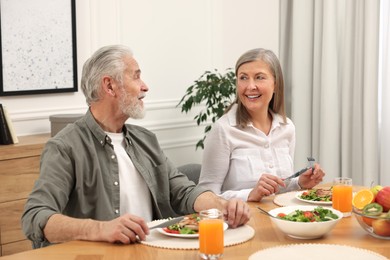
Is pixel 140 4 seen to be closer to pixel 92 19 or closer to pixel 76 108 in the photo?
pixel 92 19

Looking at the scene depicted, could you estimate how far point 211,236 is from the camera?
2.05m

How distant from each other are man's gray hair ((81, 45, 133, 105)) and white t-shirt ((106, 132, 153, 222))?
196 millimetres

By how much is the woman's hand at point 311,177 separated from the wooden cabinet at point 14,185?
154 cm

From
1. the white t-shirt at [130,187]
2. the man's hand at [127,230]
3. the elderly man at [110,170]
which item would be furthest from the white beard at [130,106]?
the man's hand at [127,230]

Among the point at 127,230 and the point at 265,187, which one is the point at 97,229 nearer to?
the point at 127,230

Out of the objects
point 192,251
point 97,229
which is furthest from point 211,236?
point 97,229

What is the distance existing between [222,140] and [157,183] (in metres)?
0.48

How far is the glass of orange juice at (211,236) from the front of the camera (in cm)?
205

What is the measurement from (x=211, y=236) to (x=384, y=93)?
3133 mm

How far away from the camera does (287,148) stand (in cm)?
338

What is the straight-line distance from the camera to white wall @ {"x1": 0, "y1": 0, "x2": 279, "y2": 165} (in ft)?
14.8

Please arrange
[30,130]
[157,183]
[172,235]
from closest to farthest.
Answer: [172,235]
[157,183]
[30,130]

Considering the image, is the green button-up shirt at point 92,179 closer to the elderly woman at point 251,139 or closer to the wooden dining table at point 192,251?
the wooden dining table at point 192,251

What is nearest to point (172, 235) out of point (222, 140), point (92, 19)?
point (222, 140)
